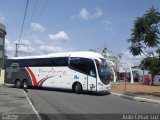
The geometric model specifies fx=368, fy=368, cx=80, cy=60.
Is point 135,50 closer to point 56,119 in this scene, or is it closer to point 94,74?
point 94,74

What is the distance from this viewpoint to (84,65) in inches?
1239

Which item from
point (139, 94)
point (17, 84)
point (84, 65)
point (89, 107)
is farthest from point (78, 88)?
point (89, 107)

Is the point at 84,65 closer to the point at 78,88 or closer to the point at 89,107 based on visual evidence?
the point at 78,88

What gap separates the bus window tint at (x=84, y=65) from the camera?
101ft

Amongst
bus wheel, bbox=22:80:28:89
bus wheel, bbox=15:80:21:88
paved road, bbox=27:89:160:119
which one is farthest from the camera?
bus wheel, bbox=15:80:21:88

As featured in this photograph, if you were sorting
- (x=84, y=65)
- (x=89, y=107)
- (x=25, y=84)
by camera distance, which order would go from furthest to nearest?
(x=25, y=84) < (x=84, y=65) < (x=89, y=107)

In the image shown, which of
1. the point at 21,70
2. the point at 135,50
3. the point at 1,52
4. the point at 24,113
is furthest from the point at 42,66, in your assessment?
the point at 1,52

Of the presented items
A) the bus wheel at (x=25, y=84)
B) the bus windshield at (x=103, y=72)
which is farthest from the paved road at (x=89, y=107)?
the bus wheel at (x=25, y=84)

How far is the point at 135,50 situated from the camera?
28.4 metres

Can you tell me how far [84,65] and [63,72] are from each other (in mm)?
2972

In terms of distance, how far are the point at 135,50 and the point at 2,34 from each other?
242 ft

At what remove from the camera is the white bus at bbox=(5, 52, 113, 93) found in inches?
1212

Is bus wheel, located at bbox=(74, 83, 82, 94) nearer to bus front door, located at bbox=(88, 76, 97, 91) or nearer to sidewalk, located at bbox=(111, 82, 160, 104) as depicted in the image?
bus front door, located at bbox=(88, 76, 97, 91)

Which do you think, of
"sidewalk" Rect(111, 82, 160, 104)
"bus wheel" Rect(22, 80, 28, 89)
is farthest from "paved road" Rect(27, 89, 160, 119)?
"bus wheel" Rect(22, 80, 28, 89)
